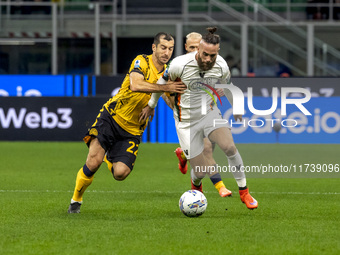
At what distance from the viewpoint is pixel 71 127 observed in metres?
18.3

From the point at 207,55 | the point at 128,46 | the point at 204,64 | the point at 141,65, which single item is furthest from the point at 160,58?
the point at 128,46

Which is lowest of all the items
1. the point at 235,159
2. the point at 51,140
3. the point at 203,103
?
the point at 51,140

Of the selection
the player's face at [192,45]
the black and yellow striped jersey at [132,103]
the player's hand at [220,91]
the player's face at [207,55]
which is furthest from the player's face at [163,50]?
the player's face at [192,45]

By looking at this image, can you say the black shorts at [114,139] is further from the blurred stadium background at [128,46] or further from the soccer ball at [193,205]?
the blurred stadium background at [128,46]

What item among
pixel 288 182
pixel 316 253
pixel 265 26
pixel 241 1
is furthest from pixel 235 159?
pixel 241 1

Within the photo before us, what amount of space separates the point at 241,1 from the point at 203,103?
48.2 feet

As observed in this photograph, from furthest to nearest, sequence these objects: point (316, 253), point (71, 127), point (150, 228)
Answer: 1. point (71, 127)
2. point (150, 228)
3. point (316, 253)

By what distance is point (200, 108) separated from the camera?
8312 millimetres

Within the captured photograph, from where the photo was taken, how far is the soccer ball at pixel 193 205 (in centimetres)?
767

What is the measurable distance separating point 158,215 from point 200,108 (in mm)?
1219

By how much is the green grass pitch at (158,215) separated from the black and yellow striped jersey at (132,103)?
2.96 feet

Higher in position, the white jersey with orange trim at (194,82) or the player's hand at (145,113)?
the white jersey with orange trim at (194,82)

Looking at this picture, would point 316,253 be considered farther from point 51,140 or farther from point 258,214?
point 51,140

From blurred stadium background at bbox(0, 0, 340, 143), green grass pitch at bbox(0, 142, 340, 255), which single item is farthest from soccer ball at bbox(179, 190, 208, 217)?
blurred stadium background at bbox(0, 0, 340, 143)
